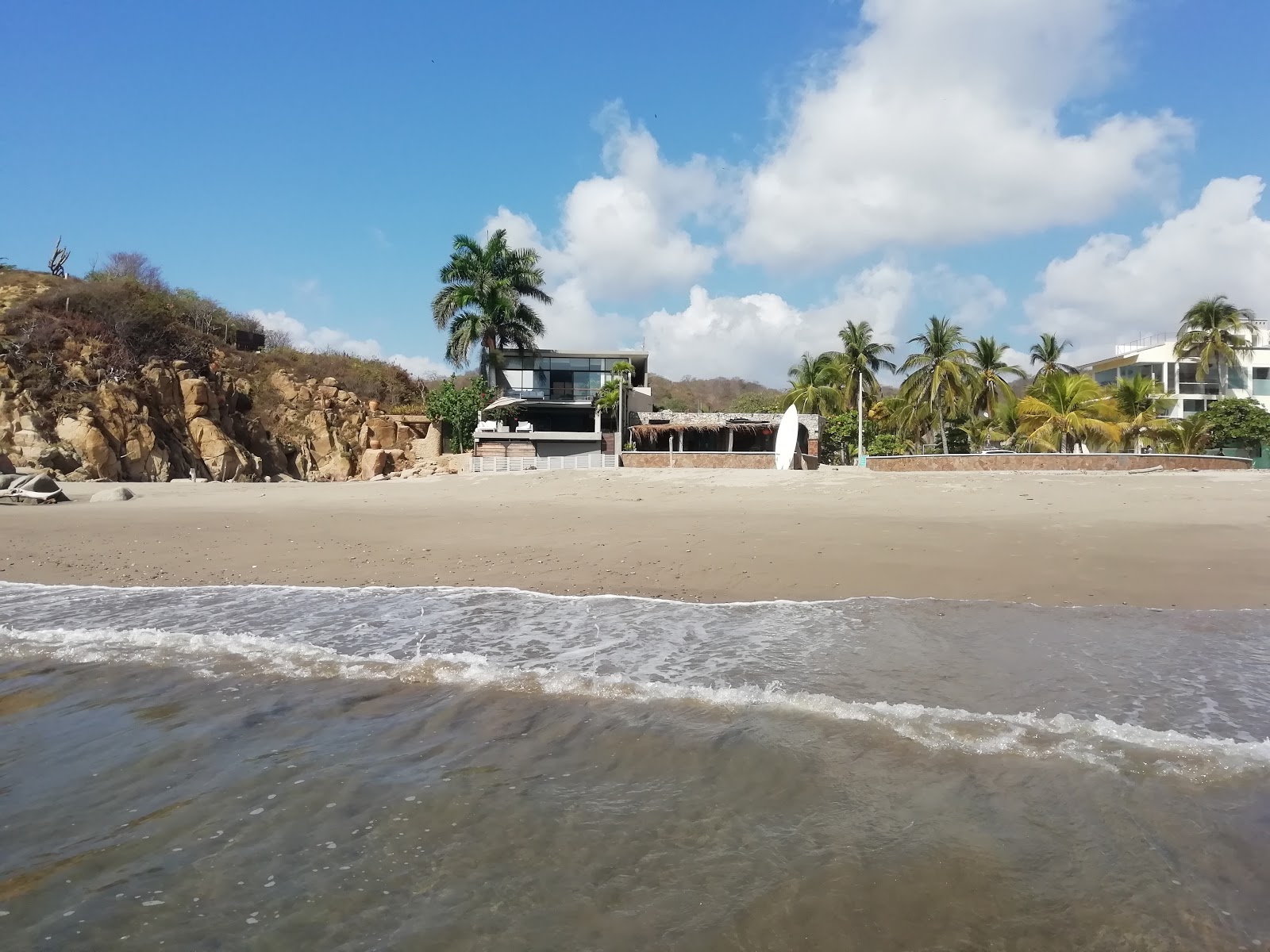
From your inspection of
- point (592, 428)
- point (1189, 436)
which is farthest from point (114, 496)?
point (1189, 436)

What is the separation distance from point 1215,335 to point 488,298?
163ft

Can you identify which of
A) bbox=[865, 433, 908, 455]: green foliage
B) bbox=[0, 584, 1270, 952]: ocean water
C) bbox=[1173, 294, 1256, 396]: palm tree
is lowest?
bbox=[0, 584, 1270, 952]: ocean water

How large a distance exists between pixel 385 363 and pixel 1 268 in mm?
17188

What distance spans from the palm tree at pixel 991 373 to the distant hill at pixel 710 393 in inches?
1189

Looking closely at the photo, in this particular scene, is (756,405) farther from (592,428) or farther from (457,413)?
(457,413)

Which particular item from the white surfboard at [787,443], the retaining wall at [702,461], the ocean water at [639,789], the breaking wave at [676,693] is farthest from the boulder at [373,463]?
the ocean water at [639,789]

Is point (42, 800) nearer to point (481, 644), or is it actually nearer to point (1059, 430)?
point (481, 644)

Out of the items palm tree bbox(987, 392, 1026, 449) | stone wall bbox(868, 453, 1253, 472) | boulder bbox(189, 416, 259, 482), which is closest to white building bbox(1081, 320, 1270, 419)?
palm tree bbox(987, 392, 1026, 449)

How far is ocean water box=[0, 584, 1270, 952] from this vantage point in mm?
3162

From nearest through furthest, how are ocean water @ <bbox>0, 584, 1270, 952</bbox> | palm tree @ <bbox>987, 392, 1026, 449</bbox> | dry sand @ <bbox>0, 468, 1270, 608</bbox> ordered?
ocean water @ <bbox>0, 584, 1270, 952</bbox>, dry sand @ <bbox>0, 468, 1270, 608</bbox>, palm tree @ <bbox>987, 392, 1026, 449</bbox>

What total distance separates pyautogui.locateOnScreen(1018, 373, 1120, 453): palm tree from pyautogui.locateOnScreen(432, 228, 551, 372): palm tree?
2655 centimetres

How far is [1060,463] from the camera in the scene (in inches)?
1105

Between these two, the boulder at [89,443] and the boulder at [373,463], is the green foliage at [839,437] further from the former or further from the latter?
the boulder at [89,443]

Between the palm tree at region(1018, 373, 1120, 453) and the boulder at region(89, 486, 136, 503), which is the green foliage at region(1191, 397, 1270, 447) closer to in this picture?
the palm tree at region(1018, 373, 1120, 453)
